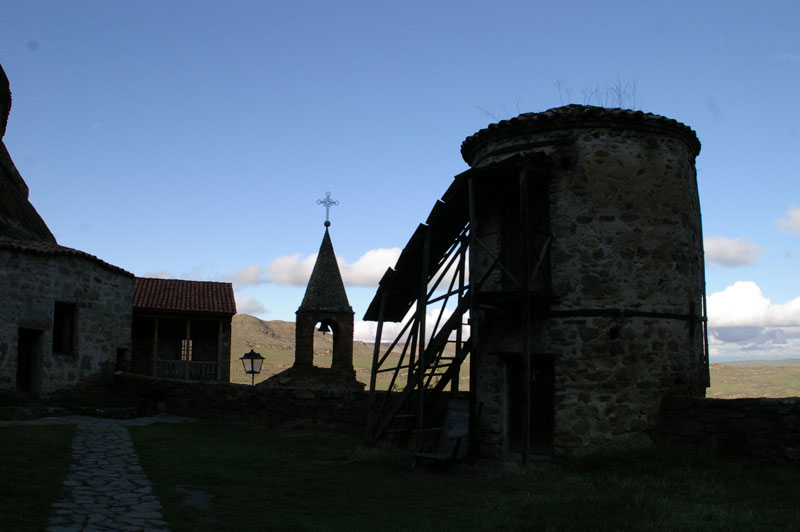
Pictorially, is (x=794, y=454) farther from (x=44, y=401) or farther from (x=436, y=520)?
(x=44, y=401)

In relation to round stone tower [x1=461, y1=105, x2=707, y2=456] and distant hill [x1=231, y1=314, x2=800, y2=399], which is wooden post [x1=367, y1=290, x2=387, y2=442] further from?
distant hill [x1=231, y1=314, x2=800, y2=399]

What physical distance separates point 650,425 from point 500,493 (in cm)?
334

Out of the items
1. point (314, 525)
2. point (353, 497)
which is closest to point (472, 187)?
point (353, 497)

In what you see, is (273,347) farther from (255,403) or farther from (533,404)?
(533,404)

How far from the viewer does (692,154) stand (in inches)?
493

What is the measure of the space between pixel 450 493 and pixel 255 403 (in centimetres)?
746

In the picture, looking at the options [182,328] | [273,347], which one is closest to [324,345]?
[273,347]

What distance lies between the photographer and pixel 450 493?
9062mm

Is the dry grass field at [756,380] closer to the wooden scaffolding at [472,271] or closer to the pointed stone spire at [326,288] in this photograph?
the pointed stone spire at [326,288]

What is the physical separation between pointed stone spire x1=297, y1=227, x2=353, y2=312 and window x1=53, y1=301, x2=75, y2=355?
26.5 ft

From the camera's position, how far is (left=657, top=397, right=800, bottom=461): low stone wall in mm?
9328

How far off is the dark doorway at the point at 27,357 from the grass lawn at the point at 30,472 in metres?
4.85

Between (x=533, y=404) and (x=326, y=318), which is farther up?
(x=326, y=318)

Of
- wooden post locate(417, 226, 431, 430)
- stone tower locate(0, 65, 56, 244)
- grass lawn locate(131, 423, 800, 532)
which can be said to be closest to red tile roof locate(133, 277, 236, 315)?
stone tower locate(0, 65, 56, 244)
